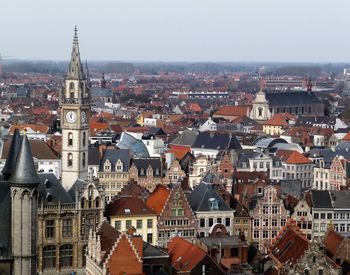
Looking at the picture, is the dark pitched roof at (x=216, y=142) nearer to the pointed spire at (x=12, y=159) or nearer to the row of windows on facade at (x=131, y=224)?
the row of windows on facade at (x=131, y=224)

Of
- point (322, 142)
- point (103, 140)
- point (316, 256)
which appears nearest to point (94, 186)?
point (316, 256)

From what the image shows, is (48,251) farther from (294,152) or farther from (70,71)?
(294,152)

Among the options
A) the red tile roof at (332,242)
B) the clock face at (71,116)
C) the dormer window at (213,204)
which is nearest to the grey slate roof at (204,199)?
the dormer window at (213,204)

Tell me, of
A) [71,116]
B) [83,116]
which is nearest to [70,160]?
[71,116]

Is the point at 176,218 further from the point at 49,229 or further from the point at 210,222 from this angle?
the point at 49,229

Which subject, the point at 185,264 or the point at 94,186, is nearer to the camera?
the point at 185,264

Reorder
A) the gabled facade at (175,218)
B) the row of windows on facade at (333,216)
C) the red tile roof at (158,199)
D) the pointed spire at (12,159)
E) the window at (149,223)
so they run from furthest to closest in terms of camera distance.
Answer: the row of windows on facade at (333,216) < the red tile roof at (158,199) < the window at (149,223) < the gabled facade at (175,218) < the pointed spire at (12,159)
